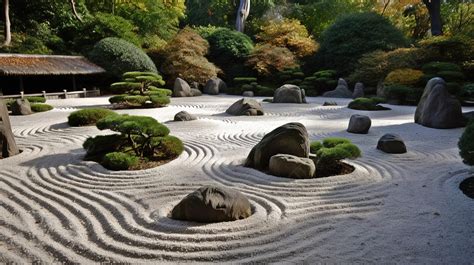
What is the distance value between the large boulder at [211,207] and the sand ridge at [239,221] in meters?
0.12

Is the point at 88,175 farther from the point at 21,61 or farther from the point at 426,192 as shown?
the point at 21,61

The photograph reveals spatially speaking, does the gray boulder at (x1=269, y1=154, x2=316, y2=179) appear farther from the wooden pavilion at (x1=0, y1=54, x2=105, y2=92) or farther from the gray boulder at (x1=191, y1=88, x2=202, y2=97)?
the gray boulder at (x1=191, y1=88, x2=202, y2=97)

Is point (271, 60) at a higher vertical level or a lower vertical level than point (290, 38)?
lower

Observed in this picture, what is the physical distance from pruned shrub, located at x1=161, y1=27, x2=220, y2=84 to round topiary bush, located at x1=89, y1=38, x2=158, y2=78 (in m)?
2.17

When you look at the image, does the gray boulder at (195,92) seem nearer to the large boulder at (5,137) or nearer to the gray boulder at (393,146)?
the large boulder at (5,137)

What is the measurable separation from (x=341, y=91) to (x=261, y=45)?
7.19 m

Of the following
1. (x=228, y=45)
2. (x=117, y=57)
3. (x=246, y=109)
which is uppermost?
(x=228, y=45)

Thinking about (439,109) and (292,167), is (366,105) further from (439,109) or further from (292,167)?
(292,167)

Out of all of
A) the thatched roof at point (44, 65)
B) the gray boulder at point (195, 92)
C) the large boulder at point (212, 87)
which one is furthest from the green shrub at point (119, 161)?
the large boulder at point (212, 87)

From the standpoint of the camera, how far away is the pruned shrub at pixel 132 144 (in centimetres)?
595

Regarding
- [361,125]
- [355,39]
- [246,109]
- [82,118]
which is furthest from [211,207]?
[355,39]

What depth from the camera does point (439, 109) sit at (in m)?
9.85

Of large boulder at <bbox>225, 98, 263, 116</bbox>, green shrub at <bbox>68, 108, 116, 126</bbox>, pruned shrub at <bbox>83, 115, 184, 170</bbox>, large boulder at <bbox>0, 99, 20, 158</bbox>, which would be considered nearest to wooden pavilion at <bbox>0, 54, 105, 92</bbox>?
green shrub at <bbox>68, 108, 116, 126</bbox>

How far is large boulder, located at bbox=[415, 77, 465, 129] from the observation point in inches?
378
